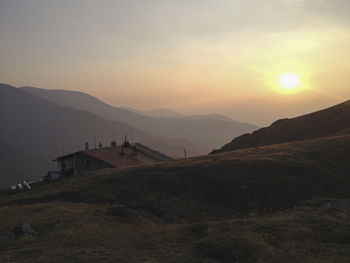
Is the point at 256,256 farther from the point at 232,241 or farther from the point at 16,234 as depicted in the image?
the point at 16,234

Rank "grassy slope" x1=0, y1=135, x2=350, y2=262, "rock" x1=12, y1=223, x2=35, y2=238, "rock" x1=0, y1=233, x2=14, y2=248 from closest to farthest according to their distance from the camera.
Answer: "grassy slope" x1=0, y1=135, x2=350, y2=262 < "rock" x1=0, y1=233, x2=14, y2=248 < "rock" x1=12, y1=223, x2=35, y2=238

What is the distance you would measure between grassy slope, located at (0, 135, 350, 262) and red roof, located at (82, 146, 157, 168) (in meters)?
21.2

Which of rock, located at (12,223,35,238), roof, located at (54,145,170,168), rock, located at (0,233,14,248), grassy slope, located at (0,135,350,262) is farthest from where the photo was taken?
roof, located at (54,145,170,168)

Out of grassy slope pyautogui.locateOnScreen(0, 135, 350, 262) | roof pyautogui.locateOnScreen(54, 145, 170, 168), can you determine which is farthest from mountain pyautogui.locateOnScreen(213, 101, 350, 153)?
grassy slope pyautogui.locateOnScreen(0, 135, 350, 262)

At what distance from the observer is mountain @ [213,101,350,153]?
67.6 m

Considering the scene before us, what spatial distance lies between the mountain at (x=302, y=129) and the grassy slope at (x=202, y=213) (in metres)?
26.7

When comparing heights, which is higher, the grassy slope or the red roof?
the red roof

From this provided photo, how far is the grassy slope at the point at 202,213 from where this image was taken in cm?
1381

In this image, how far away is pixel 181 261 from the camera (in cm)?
1290

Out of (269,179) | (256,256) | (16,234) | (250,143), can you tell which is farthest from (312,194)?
(250,143)

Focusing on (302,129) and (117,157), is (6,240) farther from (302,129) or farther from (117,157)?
(302,129)

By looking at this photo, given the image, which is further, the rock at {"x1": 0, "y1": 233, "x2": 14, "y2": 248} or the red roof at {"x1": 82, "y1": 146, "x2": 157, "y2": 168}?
the red roof at {"x1": 82, "y1": 146, "x2": 157, "y2": 168}

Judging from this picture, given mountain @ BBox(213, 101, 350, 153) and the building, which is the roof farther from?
mountain @ BBox(213, 101, 350, 153)

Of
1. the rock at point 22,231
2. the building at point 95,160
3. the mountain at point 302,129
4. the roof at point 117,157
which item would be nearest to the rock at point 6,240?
the rock at point 22,231
